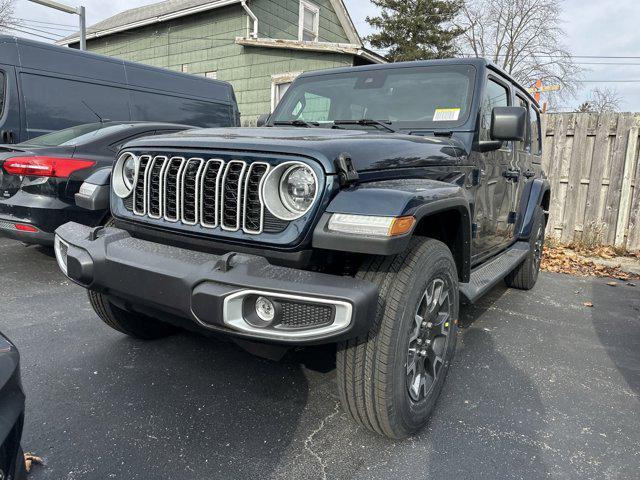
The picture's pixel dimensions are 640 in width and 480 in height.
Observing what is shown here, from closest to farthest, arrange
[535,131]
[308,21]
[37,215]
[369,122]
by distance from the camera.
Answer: [369,122]
[37,215]
[535,131]
[308,21]

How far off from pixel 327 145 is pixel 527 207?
10.6ft

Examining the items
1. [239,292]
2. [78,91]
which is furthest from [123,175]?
[78,91]

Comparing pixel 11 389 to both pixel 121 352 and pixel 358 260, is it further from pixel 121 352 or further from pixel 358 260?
pixel 121 352

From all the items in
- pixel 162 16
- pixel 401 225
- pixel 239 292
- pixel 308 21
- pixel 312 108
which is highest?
pixel 308 21

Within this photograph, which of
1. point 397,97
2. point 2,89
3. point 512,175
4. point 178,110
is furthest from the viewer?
point 178,110

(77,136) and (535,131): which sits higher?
(535,131)

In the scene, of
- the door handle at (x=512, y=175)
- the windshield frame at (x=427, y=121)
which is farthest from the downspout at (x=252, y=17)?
the door handle at (x=512, y=175)

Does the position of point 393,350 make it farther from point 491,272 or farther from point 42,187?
point 42,187

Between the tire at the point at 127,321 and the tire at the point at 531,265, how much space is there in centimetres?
337

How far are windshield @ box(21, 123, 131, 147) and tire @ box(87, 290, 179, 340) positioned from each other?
2286 mm

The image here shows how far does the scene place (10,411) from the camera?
1.21 m

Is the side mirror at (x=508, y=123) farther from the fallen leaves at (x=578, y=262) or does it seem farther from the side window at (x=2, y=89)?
the side window at (x=2, y=89)

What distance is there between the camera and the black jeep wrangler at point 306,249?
1744 mm

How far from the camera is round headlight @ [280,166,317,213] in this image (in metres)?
1.92
